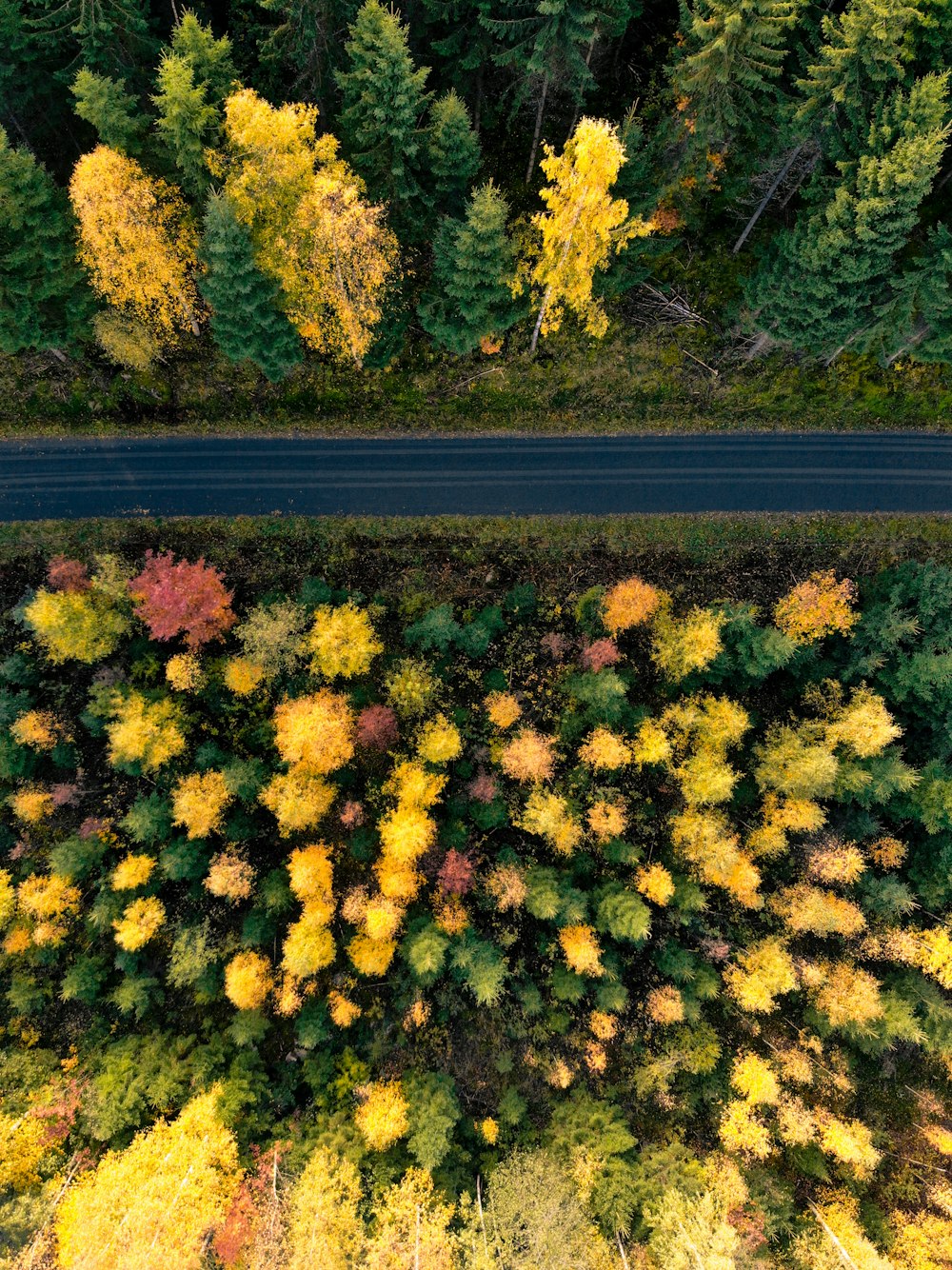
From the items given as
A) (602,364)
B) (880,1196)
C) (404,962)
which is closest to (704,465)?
(602,364)

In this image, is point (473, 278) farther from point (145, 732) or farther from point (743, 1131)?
point (743, 1131)

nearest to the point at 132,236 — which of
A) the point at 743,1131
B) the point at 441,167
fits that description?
the point at 441,167

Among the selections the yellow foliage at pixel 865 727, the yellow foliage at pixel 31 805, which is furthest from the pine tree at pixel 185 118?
the yellow foliage at pixel 865 727

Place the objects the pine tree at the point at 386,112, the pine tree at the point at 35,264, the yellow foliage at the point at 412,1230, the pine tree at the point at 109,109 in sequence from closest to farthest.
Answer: the pine tree at the point at 386,112 → the pine tree at the point at 109,109 → the pine tree at the point at 35,264 → the yellow foliage at the point at 412,1230

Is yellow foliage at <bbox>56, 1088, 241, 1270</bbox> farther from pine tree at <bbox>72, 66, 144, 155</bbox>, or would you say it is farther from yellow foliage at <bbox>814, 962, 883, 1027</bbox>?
pine tree at <bbox>72, 66, 144, 155</bbox>

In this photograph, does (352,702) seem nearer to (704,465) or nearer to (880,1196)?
(704,465)

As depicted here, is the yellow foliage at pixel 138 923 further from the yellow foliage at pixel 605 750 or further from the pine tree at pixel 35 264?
the pine tree at pixel 35 264
